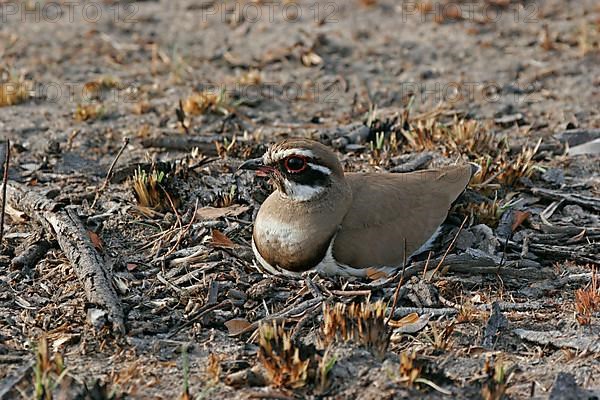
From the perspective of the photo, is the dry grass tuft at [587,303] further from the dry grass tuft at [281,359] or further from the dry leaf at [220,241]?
the dry leaf at [220,241]

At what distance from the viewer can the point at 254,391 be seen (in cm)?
457

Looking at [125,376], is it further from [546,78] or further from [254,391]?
[546,78]

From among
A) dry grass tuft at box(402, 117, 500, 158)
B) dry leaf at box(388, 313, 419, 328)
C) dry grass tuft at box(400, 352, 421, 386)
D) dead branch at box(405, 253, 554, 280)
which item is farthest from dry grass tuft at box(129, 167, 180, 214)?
dry grass tuft at box(400, 352, 421, 386)

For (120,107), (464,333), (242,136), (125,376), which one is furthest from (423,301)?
(120,107)

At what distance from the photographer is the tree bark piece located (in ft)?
17.3

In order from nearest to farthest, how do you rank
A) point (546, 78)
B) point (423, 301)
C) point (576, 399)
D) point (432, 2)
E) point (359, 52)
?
point (576, 399) → point (423, 301) → point (546, 78) → point (359, 52) → point (432, 2)

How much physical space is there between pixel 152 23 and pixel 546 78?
462 centimetres

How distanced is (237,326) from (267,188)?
1616 millimetres

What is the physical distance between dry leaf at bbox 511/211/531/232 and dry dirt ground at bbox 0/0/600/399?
0.06 metres

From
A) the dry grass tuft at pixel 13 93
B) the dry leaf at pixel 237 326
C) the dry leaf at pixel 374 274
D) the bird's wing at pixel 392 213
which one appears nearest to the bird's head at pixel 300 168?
the bird's wing at pixel 392 213

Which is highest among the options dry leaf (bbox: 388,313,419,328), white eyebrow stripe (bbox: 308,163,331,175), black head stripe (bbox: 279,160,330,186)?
white eyebrow stripe (bbox: 308,163,331,175)

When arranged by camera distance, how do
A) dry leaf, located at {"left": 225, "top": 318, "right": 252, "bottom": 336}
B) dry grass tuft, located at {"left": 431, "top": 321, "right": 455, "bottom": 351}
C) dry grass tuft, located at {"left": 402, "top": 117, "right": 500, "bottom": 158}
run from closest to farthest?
dry grass tuft, located at {"left": 431, "top": 321, "right": 455, "bottom": 351}, dry leaf, located at {"left": 225, "top": 318, "right": 252, "bottom": 336}, dry grass tuft, located at {"left": 402, "top": 117, "right": 500, "bottom": 158}

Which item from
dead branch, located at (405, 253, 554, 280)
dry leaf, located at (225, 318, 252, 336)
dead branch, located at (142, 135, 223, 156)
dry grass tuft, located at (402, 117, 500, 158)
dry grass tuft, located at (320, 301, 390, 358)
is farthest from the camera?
dead branch, located at (142, 135, 223, 156)

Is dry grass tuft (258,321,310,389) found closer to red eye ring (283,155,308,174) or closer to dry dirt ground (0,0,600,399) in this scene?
dry dirt ground (0,0,600,399)
